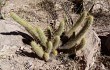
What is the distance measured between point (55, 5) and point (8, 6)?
3.22ft

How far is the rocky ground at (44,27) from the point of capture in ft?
11.7

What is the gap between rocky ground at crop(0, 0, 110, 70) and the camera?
11.7 ft

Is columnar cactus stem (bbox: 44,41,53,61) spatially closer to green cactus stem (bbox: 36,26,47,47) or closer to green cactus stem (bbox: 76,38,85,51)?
green cactus stem (bbox: 36,26,47,47)

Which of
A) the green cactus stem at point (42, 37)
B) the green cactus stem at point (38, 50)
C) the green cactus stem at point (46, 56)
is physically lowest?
the green cactus stem at point (46, 56)

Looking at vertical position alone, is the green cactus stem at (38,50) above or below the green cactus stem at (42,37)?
below

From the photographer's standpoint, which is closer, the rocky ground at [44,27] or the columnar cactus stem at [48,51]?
the columnar cactus stem at [48,51]

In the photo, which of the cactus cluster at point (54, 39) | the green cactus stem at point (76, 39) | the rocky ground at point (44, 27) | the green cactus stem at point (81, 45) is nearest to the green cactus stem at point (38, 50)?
the cactus cluster at point (54, 39)

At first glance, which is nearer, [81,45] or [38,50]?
[38,50]

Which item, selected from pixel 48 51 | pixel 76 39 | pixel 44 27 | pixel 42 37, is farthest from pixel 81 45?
pixel 44 27

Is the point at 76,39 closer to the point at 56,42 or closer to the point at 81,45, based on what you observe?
the point at 81,45

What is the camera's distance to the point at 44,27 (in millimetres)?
4586

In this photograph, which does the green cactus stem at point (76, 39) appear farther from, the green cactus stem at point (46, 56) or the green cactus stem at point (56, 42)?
the green cactus stem at point (46, 56)

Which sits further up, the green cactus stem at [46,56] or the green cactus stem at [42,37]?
the green cactus stem at [42,37]

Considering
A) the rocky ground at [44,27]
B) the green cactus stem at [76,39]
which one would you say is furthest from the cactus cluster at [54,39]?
the rocky ground at [44,27]
